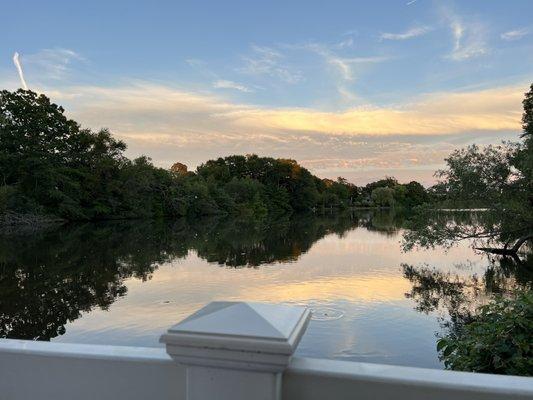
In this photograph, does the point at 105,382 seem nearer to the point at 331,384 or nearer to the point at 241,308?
the point at 241,308

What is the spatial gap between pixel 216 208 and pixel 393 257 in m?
44.6

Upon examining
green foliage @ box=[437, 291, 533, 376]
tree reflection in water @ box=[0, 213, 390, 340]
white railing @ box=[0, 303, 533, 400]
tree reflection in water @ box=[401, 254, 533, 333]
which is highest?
white railing @ box=[0, 303, 533, 400]

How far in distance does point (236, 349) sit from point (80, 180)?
159 ft

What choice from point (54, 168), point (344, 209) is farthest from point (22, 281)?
point (344, 209)

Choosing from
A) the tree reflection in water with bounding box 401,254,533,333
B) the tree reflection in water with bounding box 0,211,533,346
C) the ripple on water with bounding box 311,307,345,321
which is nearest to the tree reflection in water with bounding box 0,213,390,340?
the tree reflection in water with bounding box 0,211,533,346

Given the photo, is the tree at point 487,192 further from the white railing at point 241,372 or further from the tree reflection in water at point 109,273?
the white railing at point 241,372

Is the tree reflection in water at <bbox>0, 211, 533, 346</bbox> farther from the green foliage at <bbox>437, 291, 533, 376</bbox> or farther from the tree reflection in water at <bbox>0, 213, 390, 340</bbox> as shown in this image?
the green foliage at <bbox>437, 291, 533, 376</bbox>

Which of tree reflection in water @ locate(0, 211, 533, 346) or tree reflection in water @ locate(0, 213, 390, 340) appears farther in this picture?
tree reflection in water @ locate(0, 211, 533, 346)

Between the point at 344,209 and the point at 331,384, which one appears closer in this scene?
the point at 331,384

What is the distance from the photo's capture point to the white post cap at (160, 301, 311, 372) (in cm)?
138

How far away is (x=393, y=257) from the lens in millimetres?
21078

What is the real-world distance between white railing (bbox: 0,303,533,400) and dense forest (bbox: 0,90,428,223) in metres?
38.1

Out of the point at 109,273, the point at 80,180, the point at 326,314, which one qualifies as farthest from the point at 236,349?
the point at 80,180

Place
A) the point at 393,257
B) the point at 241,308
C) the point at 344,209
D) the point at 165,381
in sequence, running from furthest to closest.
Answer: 1. the point at 344,209
2. the point at 393,257
3. the point at 165,381
4. the point at 241,308
